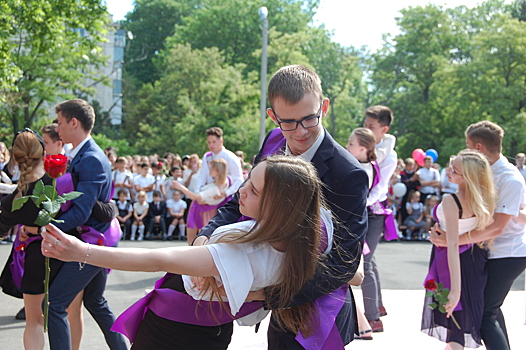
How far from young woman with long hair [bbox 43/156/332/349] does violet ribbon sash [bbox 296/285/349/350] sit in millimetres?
32

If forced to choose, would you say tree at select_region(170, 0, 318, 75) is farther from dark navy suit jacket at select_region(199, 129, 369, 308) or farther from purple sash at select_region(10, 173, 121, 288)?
dark navy suit jacket at select_region(199, 129, 369, 308)

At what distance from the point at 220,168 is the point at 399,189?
8.00 metres

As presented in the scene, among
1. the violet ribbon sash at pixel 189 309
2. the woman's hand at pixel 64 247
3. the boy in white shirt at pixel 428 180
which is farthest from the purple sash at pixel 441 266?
the boy in white shirt at pixel 428 180

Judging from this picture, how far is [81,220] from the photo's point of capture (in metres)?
3.74

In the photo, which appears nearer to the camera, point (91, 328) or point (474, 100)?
point (91, 328)

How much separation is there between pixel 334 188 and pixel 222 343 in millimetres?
870

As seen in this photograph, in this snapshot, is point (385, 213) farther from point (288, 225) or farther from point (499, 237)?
point (288, 225)

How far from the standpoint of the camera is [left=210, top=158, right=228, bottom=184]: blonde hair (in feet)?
26.7

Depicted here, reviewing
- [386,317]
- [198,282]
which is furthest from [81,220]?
[386,317]

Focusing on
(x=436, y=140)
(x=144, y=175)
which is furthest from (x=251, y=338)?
(x=436, y=140)

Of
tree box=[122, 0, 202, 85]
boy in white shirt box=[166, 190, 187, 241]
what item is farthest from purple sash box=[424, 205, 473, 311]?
tree box=[122, 0, 202, 85]

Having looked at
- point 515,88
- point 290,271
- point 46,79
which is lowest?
point 290,271

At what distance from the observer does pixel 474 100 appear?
107 feet

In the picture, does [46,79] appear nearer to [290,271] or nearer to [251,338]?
[251,338]
